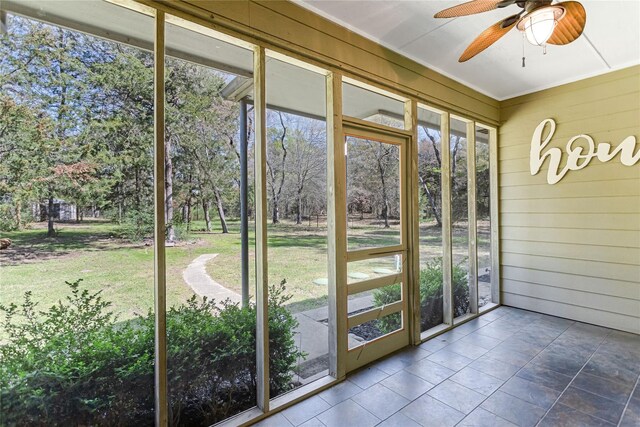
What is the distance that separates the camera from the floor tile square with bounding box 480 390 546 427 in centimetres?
201

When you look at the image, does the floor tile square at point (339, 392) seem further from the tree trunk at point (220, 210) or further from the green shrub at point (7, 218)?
the green shrub at point (7, 218)

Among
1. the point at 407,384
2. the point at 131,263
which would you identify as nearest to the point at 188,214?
the point at 131,263

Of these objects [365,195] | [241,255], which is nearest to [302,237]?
[241,255]

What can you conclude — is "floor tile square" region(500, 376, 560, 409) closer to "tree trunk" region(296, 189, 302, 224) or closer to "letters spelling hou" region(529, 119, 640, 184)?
"tree trunk" region(296, 189, 302, 224)

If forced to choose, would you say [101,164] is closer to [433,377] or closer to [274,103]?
[274,103]

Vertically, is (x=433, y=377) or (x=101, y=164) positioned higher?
(x=101, y=164)

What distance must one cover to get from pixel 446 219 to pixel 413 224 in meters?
0.65

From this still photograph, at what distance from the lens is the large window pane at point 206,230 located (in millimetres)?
1946

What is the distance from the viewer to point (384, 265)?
2.98 meters

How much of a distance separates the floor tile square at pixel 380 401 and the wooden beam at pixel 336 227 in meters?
0.28

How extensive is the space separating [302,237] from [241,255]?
560mm

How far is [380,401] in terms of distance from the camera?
2227 millimetres

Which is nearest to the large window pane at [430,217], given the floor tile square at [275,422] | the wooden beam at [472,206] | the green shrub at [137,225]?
the wooden beam at [472,206]

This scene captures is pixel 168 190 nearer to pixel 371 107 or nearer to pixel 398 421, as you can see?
pixel 371 107
